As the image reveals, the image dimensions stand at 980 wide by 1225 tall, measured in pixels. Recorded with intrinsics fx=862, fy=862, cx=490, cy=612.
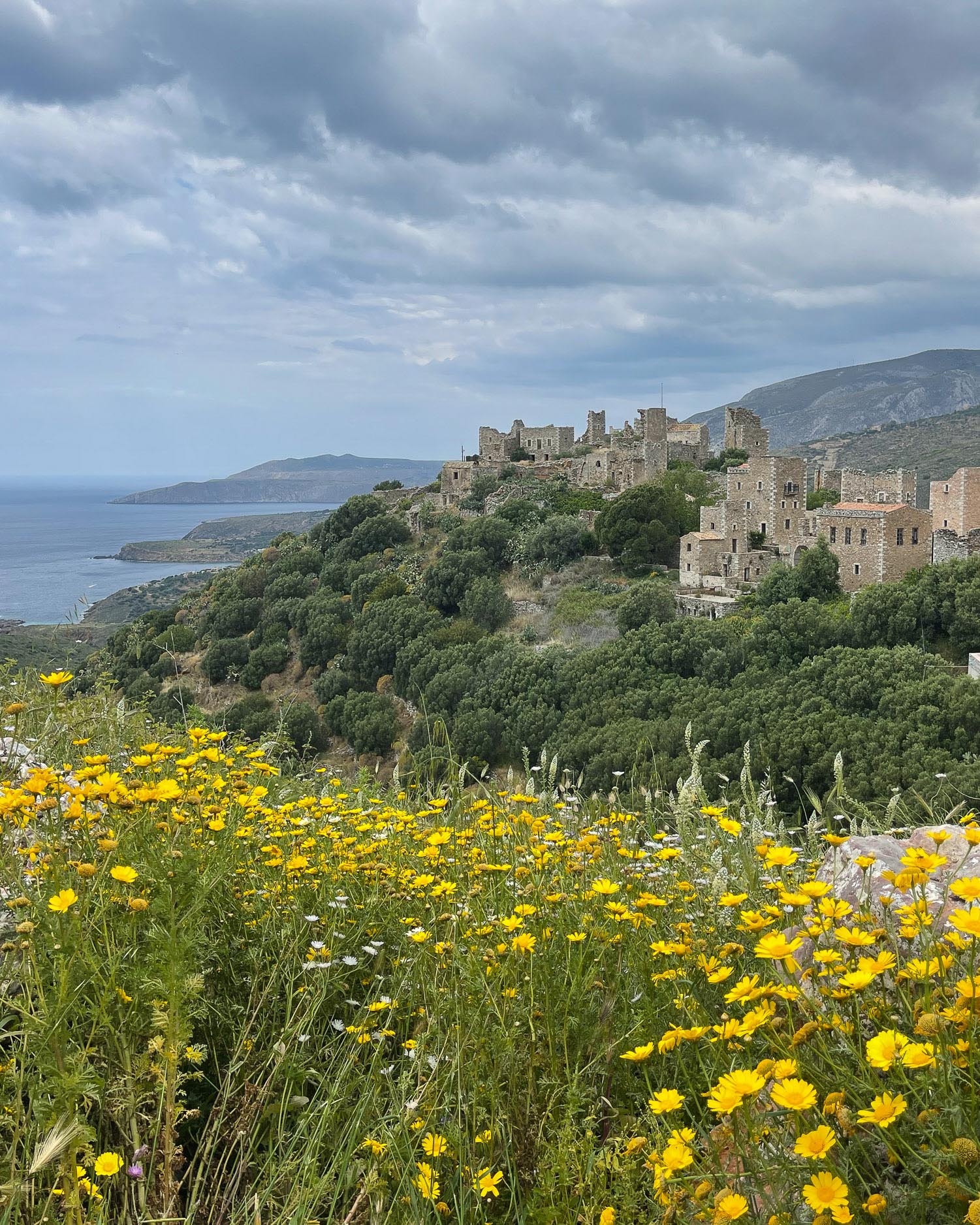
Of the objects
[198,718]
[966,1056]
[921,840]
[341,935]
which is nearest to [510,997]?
[341,935]

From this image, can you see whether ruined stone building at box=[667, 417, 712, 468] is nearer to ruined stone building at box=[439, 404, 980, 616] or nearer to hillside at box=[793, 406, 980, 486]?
ruined stone building at box=[439, 404, 980, 616]

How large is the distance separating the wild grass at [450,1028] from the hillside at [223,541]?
341 feet

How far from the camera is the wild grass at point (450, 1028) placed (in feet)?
6.23

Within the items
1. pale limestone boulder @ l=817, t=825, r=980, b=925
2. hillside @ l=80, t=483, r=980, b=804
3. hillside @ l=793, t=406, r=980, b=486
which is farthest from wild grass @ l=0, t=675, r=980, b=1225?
hillside @ l=793, t=406, r=980, b=486

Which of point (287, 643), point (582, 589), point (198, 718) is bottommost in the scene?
point (287, 643)

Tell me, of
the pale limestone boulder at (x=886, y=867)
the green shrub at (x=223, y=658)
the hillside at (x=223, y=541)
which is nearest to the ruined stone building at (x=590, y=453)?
the green shrub at (x=223, y=658)

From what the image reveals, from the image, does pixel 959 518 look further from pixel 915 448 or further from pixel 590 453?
pixel 915 448

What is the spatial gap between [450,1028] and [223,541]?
135m

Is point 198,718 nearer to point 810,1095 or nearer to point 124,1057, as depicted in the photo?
point 124,1057

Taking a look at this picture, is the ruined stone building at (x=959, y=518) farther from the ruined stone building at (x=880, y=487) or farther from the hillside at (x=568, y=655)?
the hillside at (x=568, y=655)

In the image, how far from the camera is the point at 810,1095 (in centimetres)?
164

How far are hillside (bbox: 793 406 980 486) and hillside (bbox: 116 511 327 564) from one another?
65.6 m

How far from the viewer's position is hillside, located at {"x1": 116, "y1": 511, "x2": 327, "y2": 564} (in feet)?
393

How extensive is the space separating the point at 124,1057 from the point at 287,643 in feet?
175
